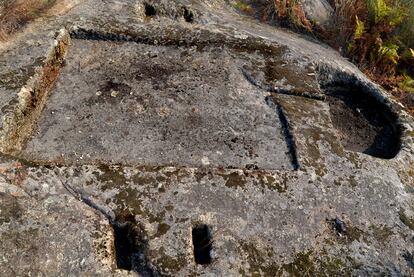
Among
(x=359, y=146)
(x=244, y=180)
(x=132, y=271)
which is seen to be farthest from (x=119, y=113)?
(x=359, y=146)

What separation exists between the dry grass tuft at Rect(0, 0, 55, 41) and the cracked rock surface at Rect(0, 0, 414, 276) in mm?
168

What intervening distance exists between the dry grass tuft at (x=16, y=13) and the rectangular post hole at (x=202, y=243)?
11.8ft

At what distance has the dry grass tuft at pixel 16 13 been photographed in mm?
5702

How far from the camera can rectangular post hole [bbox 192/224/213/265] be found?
377 centimetres

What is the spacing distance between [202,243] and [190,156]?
3.40 ft

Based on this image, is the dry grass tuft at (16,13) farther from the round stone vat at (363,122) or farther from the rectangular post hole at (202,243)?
the round stone vat at (363,122)

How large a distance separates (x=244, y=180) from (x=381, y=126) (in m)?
2.48

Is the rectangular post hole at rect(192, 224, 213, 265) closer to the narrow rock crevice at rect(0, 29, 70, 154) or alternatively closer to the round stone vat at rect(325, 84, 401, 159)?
the narrow rock crevice at rect(0, 29, 70, 154)

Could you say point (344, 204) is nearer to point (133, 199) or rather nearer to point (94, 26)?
point (133, 199)

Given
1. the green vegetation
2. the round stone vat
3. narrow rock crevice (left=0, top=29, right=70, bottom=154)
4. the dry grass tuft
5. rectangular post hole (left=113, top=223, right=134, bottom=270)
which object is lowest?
rectangular post hole (left=113, top=223, right=134, bottom=270)

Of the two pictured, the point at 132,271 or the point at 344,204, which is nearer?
the point at 132,271

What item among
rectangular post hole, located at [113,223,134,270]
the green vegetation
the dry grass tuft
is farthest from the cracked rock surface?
the green vegetation

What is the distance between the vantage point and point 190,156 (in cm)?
458

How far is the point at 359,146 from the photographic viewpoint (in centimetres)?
548
